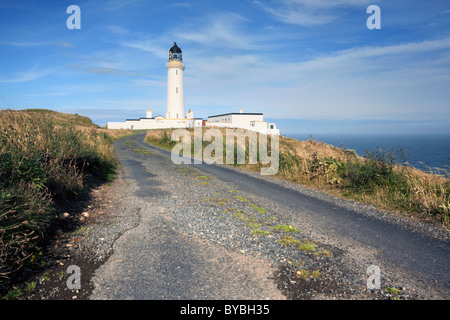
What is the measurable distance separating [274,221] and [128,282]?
3748mm

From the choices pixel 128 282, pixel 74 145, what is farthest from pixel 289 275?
pixel 74 145

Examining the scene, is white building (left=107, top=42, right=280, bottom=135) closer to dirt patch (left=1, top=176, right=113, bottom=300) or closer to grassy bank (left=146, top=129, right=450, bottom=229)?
grassy bank (left=146, top=129, right=450, bottom=229)

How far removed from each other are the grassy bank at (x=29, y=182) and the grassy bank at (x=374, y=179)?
8.68m

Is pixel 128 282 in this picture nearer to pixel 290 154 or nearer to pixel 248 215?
pixel 248 215

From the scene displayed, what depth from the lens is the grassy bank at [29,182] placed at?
4.08 meters

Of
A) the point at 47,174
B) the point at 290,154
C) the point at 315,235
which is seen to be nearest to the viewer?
the point at 315,235

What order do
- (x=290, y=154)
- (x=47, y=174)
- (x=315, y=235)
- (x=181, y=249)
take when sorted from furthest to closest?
(x=290, y=154) < (x=47, y=174) < (x=315, y=235) < (x=181, y=249)

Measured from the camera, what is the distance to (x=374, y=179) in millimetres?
9266

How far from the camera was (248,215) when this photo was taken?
679 cm

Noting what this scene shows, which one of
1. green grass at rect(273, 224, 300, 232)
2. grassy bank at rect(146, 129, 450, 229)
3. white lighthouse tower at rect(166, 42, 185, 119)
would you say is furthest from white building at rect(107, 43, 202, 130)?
green grass at rect(273, 224, 300, 232)

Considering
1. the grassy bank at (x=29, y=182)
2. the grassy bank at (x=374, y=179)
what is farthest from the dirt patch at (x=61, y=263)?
the grassy bank at (x=374, y=179)

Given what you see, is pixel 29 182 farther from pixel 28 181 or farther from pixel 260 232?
pixel 260 232

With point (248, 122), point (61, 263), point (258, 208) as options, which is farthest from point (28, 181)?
point (248, 122)
